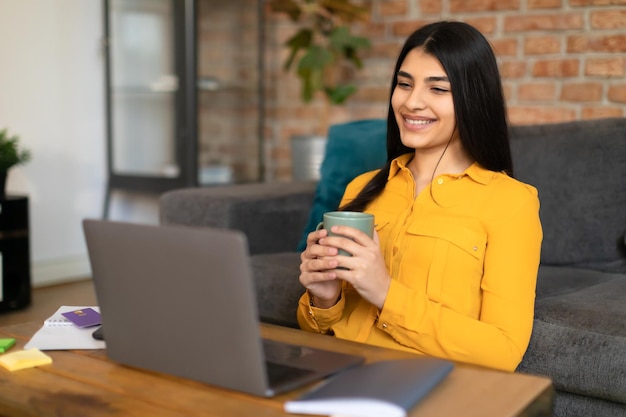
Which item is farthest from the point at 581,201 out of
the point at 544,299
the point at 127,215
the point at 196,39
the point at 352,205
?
the point at 127,215

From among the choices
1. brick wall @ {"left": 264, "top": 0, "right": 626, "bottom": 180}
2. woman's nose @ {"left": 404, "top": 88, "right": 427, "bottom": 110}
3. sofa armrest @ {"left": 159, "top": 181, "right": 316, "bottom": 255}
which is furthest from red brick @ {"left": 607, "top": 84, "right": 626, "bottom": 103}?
woman's nose @ {"left": 404, "top": 88, "right": 427, "bottom": 110}

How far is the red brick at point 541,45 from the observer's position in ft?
9.88

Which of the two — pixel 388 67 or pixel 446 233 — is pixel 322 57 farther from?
pixel 446 233

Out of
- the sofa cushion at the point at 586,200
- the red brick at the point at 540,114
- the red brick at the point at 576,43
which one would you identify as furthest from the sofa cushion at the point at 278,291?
the red brick at the point at 576,43

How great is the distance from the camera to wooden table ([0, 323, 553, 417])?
38.0 inches

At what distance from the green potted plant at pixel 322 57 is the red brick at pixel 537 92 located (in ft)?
2.27

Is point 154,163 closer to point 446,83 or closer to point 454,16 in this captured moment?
point 454,16

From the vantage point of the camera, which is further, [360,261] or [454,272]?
[454,272]

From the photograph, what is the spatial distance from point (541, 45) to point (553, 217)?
3.38ft

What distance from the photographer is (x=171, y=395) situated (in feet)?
3.34

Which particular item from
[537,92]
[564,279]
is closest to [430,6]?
[537,92]

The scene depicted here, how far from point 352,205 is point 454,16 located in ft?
6.30

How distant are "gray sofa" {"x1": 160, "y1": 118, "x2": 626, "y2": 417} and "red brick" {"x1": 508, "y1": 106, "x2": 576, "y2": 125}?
2.22ft

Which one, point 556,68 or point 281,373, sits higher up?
point 556,68
